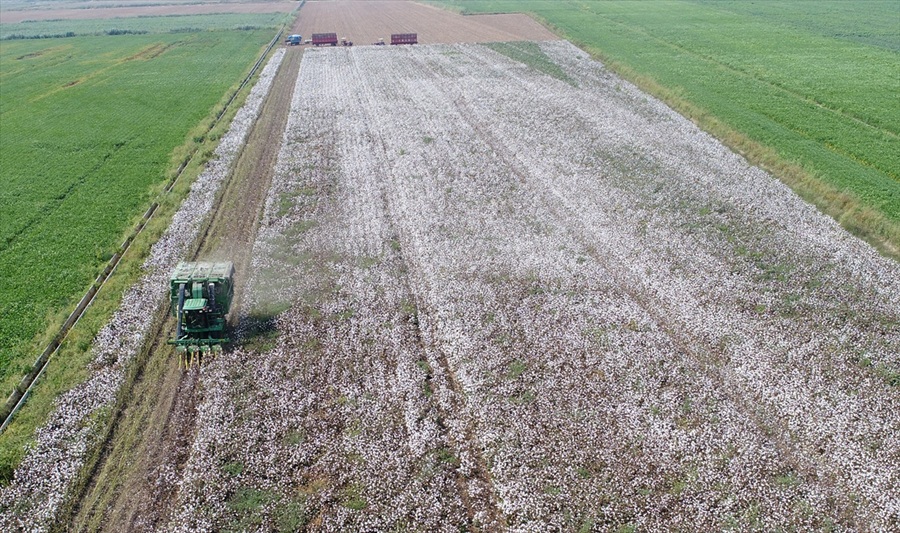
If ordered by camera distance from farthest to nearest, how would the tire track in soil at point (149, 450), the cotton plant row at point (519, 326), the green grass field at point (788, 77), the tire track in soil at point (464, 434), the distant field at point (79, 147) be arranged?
the green grass field at point (788, 77), the distant field at point (79, 147), the cotton plant row at point (519, 326), the tire track in soil at point (464, 434), the tire track in soil at point (149, 450)

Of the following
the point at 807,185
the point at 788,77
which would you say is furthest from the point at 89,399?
the point at 788,77

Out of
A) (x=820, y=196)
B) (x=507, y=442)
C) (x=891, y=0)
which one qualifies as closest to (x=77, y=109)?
(x=507, y=442)

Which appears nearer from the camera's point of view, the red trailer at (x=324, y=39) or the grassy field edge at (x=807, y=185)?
the grassy field edge at (x=807, y=185)

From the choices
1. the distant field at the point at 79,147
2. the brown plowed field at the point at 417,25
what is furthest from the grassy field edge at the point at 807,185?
the brown plowed field at the point at 417,25

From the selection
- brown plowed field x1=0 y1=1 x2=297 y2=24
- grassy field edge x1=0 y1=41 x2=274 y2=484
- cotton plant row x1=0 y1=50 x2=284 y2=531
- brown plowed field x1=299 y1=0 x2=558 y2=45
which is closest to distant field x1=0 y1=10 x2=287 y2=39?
brown plowed field x1=0 y1=1 x2=297 y2=24

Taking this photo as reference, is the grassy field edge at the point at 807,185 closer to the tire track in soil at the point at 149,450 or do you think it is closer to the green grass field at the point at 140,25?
the tire track in soil at the point at 149,450

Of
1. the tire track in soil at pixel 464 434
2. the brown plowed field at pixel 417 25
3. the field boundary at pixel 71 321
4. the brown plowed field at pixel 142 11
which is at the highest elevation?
the brown plowed field at pixel 142 11

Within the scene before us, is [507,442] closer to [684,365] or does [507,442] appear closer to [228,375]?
[684,365]

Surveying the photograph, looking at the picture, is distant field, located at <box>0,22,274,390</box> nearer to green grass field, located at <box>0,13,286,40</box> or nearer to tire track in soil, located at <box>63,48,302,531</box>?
tire track in soil, located at <box>63,48,302,531</box>
